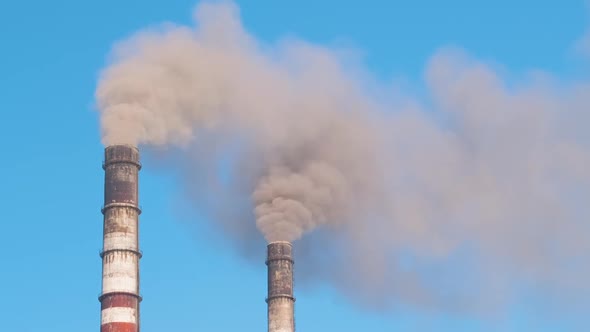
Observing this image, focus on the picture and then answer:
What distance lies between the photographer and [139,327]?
4494 centimetres

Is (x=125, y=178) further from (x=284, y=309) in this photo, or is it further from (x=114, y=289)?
(x=284, y=309)

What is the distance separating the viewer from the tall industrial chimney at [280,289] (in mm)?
51500

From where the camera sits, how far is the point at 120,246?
44.7 meters

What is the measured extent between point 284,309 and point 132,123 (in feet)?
36.2

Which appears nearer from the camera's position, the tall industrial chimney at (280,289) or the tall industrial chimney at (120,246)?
the tall industrial chimney at (120,246)

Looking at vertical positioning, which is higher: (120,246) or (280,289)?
(280,289)

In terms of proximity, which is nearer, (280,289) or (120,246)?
(120,246)

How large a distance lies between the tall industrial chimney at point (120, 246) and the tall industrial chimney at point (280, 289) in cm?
847

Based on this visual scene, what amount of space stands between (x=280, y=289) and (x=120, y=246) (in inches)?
383

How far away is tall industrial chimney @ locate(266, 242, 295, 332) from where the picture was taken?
51500 millimetres

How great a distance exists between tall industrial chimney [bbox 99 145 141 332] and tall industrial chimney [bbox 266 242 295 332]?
333 inches

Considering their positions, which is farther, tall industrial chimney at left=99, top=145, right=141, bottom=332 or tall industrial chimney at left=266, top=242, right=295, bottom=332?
tall industrial chimney at left=266, top=242, right=295, bottom=332

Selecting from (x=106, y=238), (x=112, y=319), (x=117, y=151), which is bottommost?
(x=112, y=319)

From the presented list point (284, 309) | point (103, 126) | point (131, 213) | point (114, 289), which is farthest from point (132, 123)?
point (284, 309)
